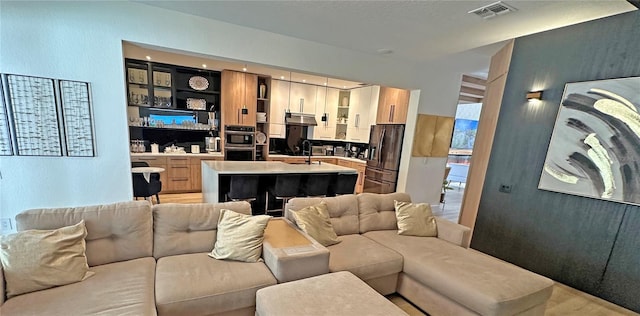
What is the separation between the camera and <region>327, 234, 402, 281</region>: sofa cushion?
2.11m

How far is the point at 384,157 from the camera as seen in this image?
5.21 m

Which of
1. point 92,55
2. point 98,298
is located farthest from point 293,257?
point 92,55

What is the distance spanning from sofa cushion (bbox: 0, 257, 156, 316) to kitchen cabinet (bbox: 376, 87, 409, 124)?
462 cm

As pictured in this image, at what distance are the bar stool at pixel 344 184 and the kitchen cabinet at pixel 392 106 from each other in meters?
1.80

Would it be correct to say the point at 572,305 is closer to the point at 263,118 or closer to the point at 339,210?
the point at 339,210

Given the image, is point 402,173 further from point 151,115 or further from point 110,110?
point 151,115

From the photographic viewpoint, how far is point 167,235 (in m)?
2.04

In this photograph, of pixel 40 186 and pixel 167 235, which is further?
pixel 40 186

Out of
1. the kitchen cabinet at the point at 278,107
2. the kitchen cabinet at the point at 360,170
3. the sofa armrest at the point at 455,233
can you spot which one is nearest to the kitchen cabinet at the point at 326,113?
the kitchen cabinet at the point at 278,107

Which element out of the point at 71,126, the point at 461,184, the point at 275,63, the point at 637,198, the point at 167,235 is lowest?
the point at 461,184

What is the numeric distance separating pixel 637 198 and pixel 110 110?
17.5 feet

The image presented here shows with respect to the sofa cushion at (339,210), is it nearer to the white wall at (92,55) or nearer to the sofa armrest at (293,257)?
the sofa armrest at (293,257)

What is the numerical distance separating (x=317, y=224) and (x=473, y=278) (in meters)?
1.36

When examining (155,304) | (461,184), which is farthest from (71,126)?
(461,184)
